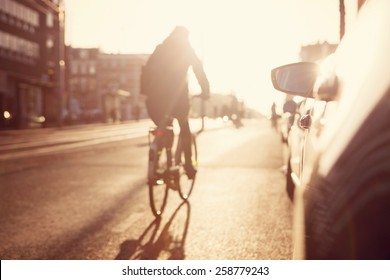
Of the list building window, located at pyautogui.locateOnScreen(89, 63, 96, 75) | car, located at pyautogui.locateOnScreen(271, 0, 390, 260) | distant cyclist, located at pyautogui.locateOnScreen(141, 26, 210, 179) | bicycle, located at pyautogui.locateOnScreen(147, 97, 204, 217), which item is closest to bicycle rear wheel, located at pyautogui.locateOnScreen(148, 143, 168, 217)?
bicycle, located at pyautogui.locateOnScreen(147, 97, 204, 217)

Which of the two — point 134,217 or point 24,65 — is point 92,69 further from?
point 134,217

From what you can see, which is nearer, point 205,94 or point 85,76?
point 205,94

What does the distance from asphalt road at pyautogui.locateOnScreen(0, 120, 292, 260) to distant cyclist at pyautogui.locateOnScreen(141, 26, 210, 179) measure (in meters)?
1.06

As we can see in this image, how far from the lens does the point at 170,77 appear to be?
530 cm

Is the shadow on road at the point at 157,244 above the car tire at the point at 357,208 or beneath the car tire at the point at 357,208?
beneath

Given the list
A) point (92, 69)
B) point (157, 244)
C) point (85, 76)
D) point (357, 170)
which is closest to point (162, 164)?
point (157, 244)

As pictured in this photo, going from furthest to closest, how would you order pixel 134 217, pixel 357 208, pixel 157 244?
pixel 134 217 < pixel 157 244 < pixel 357 208

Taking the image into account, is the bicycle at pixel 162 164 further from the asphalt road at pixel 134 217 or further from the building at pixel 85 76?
the building at pixel 85 76

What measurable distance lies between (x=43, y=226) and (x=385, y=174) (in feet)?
14.5

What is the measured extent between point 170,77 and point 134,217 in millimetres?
1454

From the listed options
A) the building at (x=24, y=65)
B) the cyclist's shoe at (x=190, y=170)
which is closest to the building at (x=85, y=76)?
the building at (x=24, y=65)

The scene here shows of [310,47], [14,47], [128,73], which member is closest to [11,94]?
[14,47]

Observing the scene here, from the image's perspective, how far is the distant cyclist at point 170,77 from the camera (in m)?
5.26
